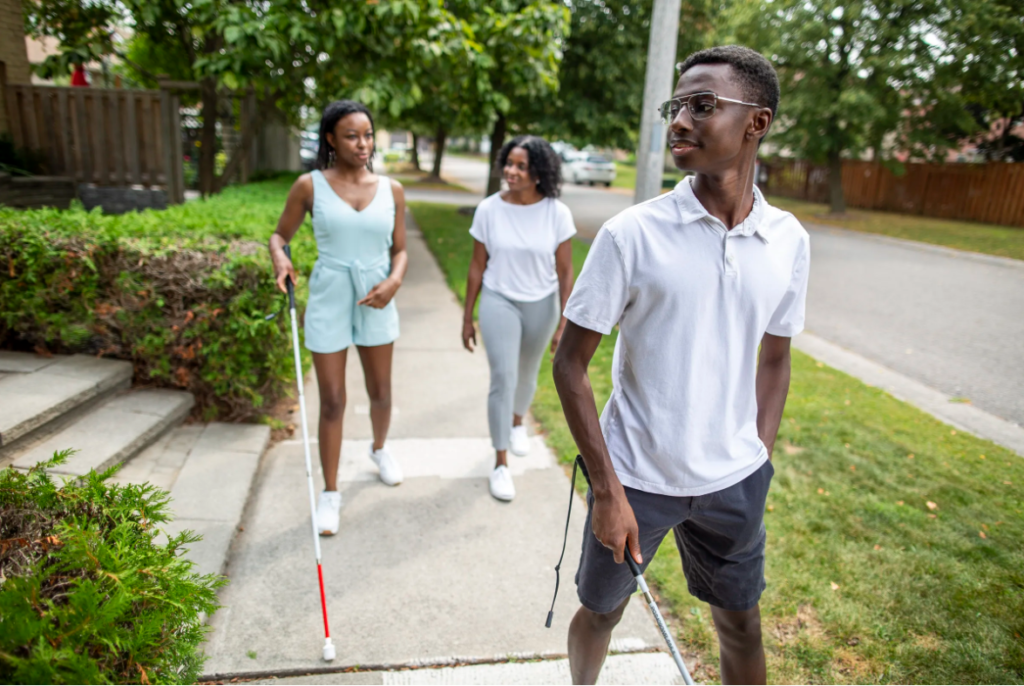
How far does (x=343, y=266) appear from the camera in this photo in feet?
11.3

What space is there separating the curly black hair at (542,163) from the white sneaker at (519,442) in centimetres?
159

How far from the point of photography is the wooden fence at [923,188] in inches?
748

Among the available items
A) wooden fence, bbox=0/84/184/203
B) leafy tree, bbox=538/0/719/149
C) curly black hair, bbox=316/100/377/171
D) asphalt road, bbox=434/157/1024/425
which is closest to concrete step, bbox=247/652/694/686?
curly black hair, bbox=316/100/377/171

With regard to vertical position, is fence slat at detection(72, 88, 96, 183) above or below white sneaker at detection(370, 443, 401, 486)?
above

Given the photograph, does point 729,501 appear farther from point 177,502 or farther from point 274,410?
point 274,410

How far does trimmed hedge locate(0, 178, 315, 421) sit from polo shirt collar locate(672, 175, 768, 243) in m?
3.12

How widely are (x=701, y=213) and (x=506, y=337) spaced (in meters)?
2.17

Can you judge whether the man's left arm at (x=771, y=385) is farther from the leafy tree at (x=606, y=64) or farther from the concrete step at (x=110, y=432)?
the leafy tree at (x=606, y=64)

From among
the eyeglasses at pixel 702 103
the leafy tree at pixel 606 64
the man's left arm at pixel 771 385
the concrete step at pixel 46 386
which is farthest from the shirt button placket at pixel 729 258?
the leafy tree at pixel 606 64

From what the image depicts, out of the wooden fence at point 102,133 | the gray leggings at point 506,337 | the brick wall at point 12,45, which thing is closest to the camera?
the gray leggings at point 506,337

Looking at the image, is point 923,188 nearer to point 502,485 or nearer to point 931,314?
point 931,314

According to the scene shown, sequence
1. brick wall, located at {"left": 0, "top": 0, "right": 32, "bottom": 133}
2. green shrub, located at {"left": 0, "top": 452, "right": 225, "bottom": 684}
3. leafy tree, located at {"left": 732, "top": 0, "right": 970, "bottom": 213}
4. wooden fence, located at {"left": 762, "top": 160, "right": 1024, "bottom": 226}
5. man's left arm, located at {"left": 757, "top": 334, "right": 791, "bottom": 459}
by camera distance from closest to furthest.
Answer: green shrub, located at {"left": 0, "top": 452, "right": 225, "bottom": 684}
man's left arm, located at {"left": 757, "top": 334, "right": 791, "bottom": 459}
brick wall, located at {"left": 0, "top": 0, "right": 32, "bottom": 133}
leafy tree, located at {"left": 732, "top": 0, "right": 970, "bottom": 213}
wooden fence, located at {"left": 762, "top": 160, "right": 1024, "bottom": 226}

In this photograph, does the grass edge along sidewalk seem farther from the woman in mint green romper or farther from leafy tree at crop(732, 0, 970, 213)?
leafy tree at crop(732, 0, 970, 213)

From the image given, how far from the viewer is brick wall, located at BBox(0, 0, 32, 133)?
696 cm
